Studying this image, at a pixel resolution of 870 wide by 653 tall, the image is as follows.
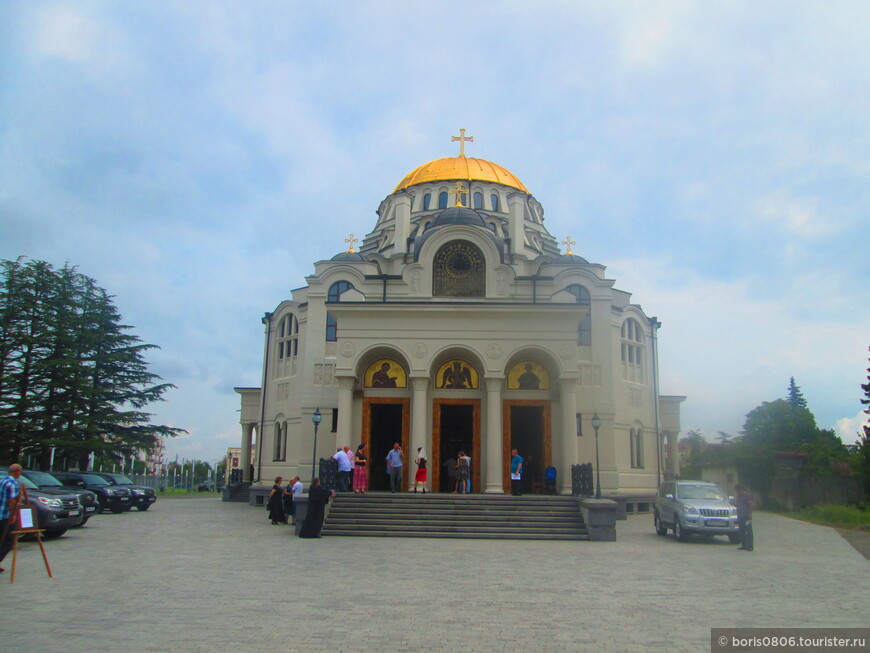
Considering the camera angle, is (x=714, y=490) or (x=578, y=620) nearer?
(x=578, y=620)

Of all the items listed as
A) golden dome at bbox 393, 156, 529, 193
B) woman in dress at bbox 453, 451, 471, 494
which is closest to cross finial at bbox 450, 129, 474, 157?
golden dome at bbox 393, 156, 529, 193

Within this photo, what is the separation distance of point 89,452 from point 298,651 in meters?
34.6

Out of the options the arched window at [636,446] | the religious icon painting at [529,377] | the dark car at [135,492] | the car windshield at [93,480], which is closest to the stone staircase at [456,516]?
the religious icon painting at [529,377]

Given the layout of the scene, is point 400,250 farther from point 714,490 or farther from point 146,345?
point 714,490

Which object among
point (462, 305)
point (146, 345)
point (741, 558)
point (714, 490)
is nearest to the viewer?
point (741, 558)

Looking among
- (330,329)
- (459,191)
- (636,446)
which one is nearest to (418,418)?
(330,329)

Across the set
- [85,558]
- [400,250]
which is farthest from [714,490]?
[400,250]

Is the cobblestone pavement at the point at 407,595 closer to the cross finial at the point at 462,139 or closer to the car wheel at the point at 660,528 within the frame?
the car wheel at the point at 660,528

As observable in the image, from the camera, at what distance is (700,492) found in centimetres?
1886

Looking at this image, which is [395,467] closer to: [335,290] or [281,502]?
[281,502]

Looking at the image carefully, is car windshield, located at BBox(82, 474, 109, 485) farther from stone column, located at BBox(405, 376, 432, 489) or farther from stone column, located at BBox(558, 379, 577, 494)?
stone column, located at BBox(558, 379, 577, 494)

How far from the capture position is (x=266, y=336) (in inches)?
1460

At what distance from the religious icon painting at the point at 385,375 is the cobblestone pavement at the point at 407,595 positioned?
9.80m

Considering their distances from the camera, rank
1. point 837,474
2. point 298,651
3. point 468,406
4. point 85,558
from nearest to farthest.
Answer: point 298,651
point 85,558
point 468,406
point 837,474
